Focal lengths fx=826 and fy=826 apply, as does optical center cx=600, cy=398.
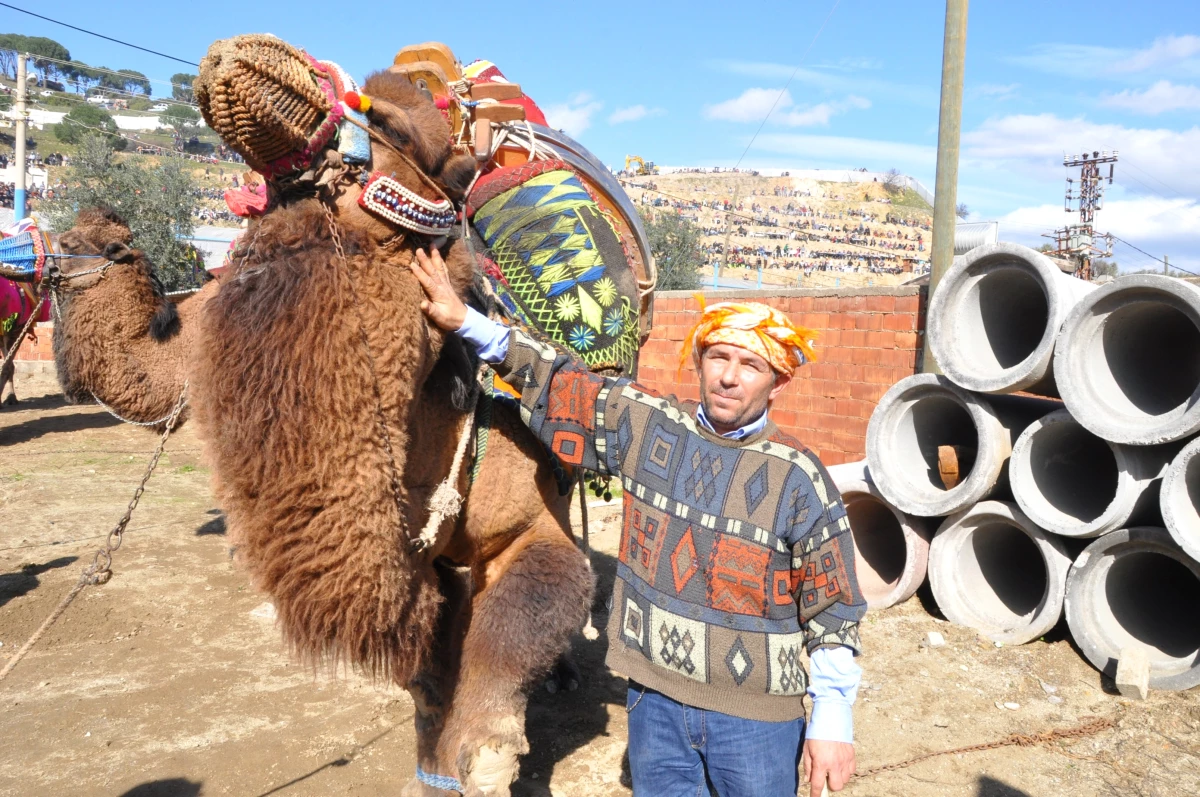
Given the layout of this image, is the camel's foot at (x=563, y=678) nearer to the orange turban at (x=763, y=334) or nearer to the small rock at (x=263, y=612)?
the small rock at (x=263, y=612)

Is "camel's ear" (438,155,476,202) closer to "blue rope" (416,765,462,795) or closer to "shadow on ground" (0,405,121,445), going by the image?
"blue rope" (416,765,462,795)

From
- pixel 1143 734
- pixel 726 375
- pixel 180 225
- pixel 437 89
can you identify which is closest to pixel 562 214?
pixel 437 89

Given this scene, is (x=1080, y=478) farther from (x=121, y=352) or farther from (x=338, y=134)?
(x=121, y=352)

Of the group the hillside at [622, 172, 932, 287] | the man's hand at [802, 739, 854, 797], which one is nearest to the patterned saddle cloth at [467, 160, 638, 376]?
the man's hand at [802, 739, 854, 797]

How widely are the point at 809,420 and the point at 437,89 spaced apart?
5.91 metres

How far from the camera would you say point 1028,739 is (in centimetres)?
400

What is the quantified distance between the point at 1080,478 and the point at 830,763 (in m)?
4.13

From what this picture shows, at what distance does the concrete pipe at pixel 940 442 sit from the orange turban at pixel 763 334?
3350 millimetres

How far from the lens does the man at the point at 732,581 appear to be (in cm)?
211

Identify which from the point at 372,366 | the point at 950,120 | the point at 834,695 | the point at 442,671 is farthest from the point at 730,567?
the point at 950,120

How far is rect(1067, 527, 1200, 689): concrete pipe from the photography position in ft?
14.1

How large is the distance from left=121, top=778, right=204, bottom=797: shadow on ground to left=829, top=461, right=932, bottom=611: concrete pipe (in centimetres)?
377

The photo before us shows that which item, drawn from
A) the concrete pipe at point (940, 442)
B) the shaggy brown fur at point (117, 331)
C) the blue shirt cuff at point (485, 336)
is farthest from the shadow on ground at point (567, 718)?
the shaggy brown fur at point (117, 331)

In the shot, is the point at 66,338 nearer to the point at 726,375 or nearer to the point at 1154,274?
the point at 726,375
